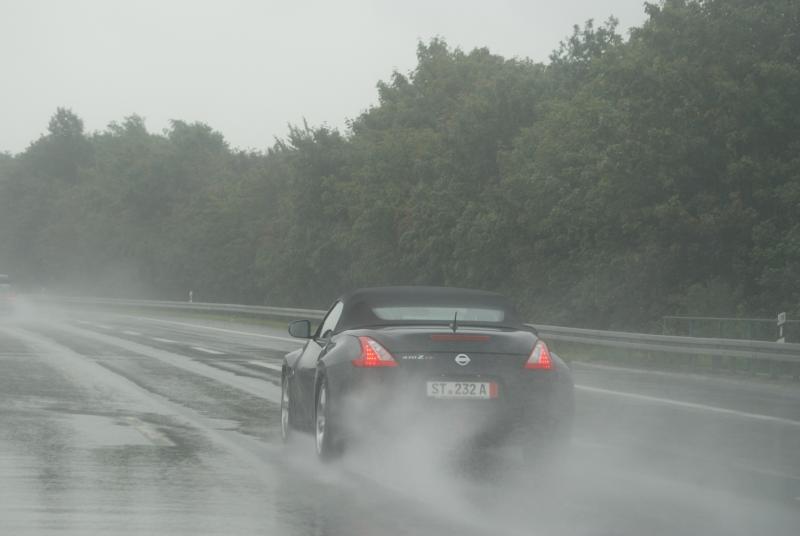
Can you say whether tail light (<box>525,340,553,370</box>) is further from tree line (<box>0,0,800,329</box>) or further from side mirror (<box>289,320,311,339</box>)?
tree line (<box>0,0,800,329</box>)

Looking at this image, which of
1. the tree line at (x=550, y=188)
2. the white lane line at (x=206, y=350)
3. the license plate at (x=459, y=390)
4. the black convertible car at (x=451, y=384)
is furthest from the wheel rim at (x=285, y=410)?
the tree line at (x=550, y=188)

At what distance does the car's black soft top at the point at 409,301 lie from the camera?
11.1 meters

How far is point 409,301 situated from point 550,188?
3457 centimetres

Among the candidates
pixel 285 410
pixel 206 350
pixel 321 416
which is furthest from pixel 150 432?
pixel 206 350

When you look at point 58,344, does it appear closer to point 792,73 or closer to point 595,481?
point 792,73

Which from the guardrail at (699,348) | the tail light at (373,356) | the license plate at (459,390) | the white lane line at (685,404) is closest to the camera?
the license plate at (459,390)

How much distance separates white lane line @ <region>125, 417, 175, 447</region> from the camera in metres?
12.2

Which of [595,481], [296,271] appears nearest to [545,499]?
[595,481]

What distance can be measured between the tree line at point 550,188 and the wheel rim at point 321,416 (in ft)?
75.5

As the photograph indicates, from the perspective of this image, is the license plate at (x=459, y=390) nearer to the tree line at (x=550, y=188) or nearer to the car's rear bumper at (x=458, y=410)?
the car's rear bumper at (x=458, y=410)

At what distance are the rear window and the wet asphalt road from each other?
1098 mm

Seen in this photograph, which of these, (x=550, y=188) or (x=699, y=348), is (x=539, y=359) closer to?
(x=699, y=348)

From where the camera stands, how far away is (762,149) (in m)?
37.0

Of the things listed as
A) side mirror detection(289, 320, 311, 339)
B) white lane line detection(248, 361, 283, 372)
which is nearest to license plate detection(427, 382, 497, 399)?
side mirror detection(289, 320, 311, 339)
